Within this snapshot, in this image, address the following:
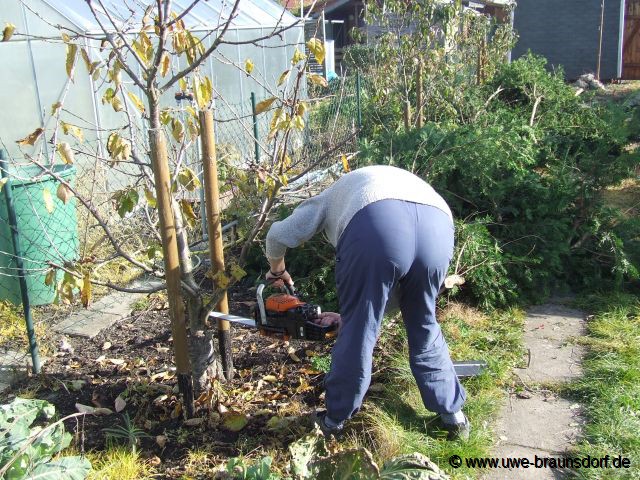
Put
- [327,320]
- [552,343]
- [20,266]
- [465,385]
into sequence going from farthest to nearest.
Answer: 1. [552,343]
2. [20,266]
3. [465,385]
4. [327,320]

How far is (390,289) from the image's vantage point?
9.20ft

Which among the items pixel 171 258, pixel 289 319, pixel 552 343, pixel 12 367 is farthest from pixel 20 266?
pixel 552 343

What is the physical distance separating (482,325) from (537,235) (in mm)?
1024

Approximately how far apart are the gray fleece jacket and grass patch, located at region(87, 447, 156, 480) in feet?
3.86

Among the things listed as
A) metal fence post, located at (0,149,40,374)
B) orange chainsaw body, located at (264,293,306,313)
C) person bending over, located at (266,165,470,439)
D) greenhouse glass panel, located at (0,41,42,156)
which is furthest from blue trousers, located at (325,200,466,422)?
greenhouse glass panel, located at (0,41,42,156)

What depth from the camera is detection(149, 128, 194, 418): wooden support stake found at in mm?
3051

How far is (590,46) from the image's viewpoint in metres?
21.7

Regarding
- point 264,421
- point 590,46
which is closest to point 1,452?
point 264,421

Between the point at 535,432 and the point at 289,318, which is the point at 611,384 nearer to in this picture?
the point at 535,432

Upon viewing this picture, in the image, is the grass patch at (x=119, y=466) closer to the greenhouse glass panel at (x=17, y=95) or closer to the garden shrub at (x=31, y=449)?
the garden shrub at (x=31, y=449)

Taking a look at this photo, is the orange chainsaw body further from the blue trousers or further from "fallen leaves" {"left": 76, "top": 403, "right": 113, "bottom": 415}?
"fallen leaves" {"left": 76, "top": 403, "right": 113, "bottom": 415}

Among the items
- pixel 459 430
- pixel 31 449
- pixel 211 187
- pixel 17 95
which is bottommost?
pixel 459 430

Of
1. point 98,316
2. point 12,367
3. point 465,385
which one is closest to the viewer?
point 465,385

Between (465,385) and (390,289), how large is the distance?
1.17 metres
